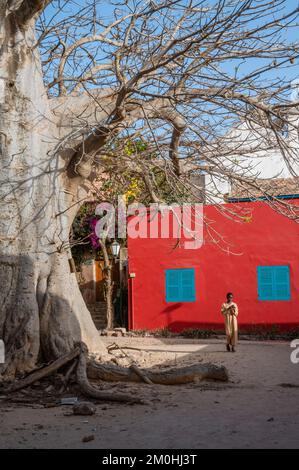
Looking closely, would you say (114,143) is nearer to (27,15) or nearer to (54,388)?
(27,15)

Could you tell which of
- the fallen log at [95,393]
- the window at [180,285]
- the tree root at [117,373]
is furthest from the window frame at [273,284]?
the fallen log at [95,393]

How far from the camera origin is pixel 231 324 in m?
10.8

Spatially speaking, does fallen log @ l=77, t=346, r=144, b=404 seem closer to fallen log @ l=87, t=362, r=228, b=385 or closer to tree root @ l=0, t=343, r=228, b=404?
tree root @ l=0, t=343, r=228, b=404

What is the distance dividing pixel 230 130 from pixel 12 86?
3265 mm

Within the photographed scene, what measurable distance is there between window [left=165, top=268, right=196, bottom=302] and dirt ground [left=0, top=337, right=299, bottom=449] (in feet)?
24.2

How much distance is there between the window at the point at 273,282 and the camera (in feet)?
48.8

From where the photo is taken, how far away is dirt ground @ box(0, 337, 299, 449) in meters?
4.73

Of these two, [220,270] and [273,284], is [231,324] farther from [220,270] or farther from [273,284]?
[220,270]

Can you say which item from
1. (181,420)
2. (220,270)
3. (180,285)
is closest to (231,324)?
(220,270)

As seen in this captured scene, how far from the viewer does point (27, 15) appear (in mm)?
7672

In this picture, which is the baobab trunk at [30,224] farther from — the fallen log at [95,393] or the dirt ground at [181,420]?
the dirt ground at [181,420]

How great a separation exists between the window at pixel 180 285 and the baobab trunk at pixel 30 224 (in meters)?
7.52

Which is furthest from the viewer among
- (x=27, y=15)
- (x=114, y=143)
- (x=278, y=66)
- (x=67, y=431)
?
(x=114, y=143)
